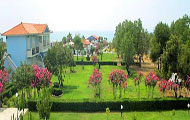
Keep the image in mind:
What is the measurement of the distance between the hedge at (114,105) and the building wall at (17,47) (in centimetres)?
1369

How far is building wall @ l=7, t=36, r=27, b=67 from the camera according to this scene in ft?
115

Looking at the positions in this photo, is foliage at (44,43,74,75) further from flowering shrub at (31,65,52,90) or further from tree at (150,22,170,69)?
tree at (150,22,170,69)

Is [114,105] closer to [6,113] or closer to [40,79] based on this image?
[40,79]

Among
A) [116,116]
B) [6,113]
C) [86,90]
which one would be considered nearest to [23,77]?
[6,113]

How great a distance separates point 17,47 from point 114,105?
20.2m

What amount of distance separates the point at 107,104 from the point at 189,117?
8421mm

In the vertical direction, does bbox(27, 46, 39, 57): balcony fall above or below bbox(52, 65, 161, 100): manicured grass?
above

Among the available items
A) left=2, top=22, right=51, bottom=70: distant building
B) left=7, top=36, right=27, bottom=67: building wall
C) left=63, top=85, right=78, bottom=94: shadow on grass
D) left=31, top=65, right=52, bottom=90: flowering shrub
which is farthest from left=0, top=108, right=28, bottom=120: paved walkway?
left=7, top=36, right=27, bottom=67: building wall

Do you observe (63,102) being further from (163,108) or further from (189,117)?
(189,117)

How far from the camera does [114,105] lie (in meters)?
23.3

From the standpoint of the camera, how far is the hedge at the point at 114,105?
910 inches

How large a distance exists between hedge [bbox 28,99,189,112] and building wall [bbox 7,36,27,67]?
44.9 feet

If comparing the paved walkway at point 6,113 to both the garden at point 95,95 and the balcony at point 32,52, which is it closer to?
the garden at point 95,95

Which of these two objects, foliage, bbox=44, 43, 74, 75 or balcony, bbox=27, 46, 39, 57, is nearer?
foliage, bbox=44, 43, 74, 75
